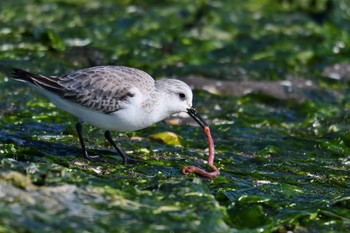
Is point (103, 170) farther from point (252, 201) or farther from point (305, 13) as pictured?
point (305, 13)

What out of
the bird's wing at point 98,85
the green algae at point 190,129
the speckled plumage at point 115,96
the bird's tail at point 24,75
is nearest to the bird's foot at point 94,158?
the green algae at point 190,129

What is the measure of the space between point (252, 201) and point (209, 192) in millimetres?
426

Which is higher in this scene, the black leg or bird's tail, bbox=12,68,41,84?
bird's tail, bbox=12,68,41,84

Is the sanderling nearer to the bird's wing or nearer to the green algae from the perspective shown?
the bird's wing

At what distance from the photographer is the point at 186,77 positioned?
39.9 feet

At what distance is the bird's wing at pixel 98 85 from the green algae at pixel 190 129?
0.60 metres

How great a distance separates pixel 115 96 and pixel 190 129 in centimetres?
227

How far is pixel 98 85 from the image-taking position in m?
8.09

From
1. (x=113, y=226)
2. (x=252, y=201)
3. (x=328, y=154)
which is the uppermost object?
(x=113, y=226)

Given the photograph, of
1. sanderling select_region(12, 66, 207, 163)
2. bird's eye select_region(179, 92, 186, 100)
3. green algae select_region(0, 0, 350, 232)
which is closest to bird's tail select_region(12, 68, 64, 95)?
sanderling select_region(12, 66, 207, 163)

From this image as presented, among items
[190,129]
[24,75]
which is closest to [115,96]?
[24,75]

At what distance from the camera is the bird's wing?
793 centimetres

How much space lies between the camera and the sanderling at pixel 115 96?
7.91 meters

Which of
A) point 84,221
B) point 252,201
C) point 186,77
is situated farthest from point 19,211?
point 186,77
